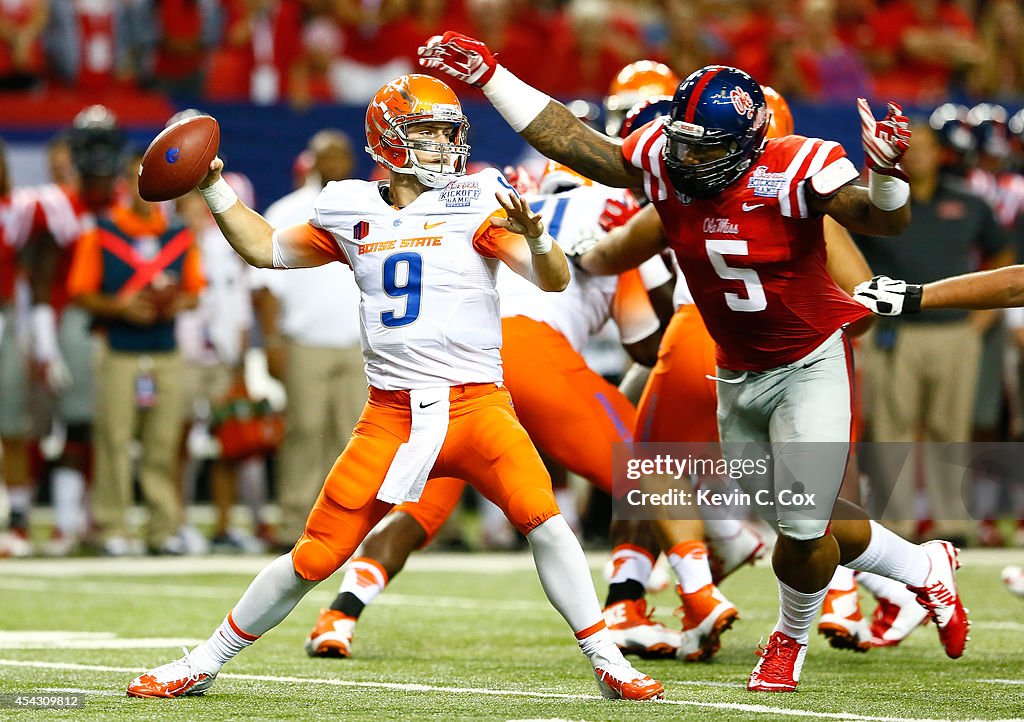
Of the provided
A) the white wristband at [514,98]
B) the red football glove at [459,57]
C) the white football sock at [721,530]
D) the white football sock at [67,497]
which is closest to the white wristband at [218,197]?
the red football glove at [459,57]

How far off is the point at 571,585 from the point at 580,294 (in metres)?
1.64

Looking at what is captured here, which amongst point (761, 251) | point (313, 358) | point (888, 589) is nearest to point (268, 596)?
point (761, 251)

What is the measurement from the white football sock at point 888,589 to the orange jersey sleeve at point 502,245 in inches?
78.1

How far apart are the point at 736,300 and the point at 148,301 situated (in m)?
5.19

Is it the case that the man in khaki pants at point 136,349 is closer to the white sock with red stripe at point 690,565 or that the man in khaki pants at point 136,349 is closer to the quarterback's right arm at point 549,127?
the white sock with red stripe at point 690,565

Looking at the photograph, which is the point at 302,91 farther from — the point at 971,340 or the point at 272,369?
the point at 971,340

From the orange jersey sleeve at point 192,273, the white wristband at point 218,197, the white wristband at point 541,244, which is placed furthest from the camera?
the orange jersey sleeve at point 192,273

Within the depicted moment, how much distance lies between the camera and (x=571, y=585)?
4.71 m

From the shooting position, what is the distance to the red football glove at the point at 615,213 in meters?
5.99

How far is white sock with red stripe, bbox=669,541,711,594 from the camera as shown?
569cm

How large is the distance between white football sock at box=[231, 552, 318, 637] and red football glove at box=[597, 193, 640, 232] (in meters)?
1.80

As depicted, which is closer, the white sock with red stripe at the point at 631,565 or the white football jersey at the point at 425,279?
the white football jersey at the point at 425,279

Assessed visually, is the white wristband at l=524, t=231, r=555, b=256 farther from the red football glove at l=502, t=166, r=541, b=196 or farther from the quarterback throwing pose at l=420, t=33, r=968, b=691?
the red football glove at l=502, t=166, r=541, b=196

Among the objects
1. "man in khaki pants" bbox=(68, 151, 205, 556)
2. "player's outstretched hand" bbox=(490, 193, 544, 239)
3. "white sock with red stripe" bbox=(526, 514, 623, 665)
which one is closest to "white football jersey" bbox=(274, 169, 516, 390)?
"player's outstretched hand" bbox=(490, 193, 544, 239)
